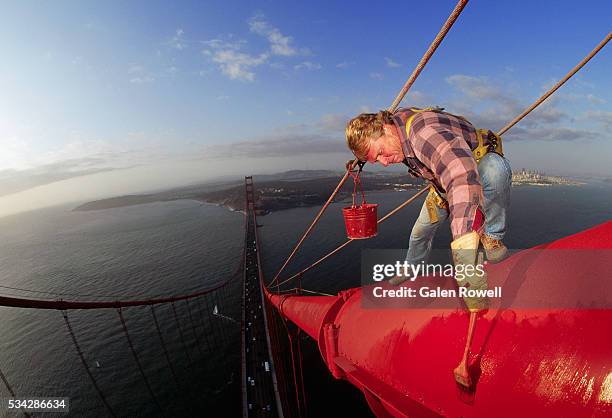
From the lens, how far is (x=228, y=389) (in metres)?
45.0

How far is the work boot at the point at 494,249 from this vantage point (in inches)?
93.9

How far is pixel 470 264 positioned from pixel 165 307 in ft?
268

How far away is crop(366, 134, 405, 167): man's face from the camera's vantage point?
2416 mm

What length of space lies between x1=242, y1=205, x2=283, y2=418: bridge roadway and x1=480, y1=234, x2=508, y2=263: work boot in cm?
3116

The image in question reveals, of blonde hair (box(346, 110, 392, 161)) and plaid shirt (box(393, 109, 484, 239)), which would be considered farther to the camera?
blonde hair (box(346, 110, 392, 161))

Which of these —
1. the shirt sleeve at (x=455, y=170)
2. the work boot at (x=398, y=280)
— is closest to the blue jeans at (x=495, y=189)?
the shirt sleeve at (x=455, y=170)

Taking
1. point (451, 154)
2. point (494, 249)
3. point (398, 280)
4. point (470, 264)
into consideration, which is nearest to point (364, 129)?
point (451, 154)

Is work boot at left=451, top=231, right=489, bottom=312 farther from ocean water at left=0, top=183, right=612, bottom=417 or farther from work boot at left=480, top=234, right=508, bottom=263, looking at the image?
ocean water at left=0, top=183, right=612, bottom=417

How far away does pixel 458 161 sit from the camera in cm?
179

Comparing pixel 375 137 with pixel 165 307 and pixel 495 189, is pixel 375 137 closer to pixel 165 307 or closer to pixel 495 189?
pixel 495 189

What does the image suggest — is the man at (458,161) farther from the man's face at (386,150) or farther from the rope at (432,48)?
the rope at (432,48)

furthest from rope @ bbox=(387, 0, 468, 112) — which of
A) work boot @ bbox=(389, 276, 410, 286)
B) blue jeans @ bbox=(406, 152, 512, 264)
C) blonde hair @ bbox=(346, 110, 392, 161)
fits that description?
work boot @ bbox=(389, 276, 410, 286)

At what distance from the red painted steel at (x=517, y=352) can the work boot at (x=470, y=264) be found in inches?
7.5

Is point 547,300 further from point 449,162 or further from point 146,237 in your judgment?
point 146,237
